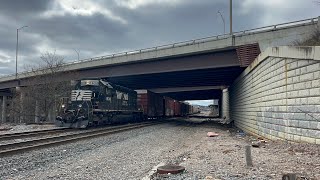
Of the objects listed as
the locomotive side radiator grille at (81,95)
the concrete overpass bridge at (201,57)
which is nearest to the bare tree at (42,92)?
the concrete overpass bridge at (201,57)

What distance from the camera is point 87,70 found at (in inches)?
1475

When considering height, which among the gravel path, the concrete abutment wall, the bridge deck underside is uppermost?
the bridge deck underside

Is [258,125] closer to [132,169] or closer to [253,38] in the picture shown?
[253,38]

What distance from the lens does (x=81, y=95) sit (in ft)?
77.3

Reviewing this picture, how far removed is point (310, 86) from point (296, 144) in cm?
216

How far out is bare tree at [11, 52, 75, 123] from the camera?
43250 mm

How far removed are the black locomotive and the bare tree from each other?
1642cm

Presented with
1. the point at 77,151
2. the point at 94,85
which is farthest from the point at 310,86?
the point at 94,85

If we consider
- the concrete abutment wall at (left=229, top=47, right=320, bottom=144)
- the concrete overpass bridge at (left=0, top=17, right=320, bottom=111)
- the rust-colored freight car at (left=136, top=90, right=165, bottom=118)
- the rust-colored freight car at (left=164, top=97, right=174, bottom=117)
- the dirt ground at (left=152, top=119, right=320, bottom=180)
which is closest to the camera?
the dirt ground at (left=152, top=119, right=320, bottom=180)

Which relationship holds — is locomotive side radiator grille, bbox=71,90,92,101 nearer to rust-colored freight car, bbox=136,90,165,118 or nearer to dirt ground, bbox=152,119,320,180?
rust-colored freight car, bbox=136,90,165,118

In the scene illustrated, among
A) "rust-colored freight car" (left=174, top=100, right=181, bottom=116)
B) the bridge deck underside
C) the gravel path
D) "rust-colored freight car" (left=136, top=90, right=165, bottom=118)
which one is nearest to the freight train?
"rust-colored freight car" (left=136, top=90, right=165, bottom=118)

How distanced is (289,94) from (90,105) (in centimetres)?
1454

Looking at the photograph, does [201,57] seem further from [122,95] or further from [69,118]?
[69,118]

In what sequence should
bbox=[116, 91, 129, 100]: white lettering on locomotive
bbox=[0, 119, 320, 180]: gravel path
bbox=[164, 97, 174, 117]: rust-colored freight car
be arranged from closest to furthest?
1. bbox=[0, 119, 320, 180]: gravel path
2. bbox=[116, 91, 129, 100]: white lettering on locomotive
3. bbox=[164, 97, 174, 117]: rust-colored freight car
